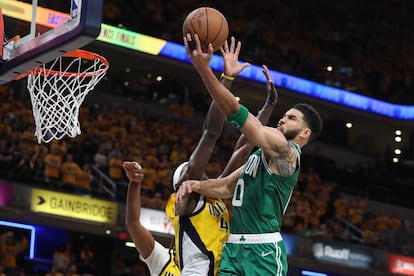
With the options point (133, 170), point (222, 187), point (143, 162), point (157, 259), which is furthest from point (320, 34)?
point (222, 187)

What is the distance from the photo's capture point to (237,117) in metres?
4.76

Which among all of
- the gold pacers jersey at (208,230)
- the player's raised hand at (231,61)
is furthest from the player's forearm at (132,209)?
the player's raised hand at (231,61)

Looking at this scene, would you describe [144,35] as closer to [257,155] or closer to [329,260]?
[329,260]

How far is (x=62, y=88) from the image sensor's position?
250 inches

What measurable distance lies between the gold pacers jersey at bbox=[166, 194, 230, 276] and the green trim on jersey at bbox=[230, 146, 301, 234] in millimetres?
397

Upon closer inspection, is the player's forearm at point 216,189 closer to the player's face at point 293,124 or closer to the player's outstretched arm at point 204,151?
the player's outstretched arm at point 204,151

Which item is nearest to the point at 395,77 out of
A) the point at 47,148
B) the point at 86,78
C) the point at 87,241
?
the point at 87,241

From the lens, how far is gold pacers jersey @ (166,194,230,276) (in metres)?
5.57

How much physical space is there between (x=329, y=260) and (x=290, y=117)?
1241cm

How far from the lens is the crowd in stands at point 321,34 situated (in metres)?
20.7

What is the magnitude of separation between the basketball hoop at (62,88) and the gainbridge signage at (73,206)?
24.8 ft

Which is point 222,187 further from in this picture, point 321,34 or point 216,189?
point 321,34

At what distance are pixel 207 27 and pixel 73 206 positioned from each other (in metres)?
9.16

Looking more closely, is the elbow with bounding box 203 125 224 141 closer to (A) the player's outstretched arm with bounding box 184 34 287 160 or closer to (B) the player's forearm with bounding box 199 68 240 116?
(A) the player's outstretched arm with bounding box 184 34 287 160
